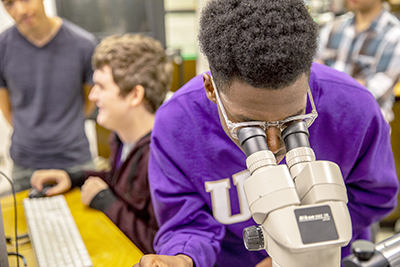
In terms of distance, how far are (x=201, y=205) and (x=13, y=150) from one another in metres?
1.35

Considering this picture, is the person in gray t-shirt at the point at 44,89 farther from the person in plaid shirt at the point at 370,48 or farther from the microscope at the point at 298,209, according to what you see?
the microscope at the point at 298,209

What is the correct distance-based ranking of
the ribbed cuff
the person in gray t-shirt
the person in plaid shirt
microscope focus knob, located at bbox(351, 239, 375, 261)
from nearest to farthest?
1. microscope focus knob, located at bbox(351, 239, 375, 261)
2. the ribbed cuff
3. the person in gray t-shirt
4. the person in plaid shirt

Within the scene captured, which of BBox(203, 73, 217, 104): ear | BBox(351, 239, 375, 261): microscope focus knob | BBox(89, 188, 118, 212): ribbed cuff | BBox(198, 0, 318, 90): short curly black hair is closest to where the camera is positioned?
BBox(351, 239, 375, 261): microscope focus knob

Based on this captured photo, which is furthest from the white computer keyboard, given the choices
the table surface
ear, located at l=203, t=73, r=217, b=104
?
ear, located at l=203, t=73, r=217, b=104

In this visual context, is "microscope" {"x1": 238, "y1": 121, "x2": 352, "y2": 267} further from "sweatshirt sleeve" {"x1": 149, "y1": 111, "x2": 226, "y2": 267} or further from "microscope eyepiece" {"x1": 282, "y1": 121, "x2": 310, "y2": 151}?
"sweatshirt sleeve" {"x1": 149, "y1": 111, "x2": 226, "y2": 267}

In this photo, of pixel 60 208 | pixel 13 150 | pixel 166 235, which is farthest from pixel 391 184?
pixel 13 150

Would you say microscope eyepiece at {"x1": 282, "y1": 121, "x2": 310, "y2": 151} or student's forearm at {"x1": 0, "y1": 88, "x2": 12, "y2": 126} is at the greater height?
microscope eyepiece at {"x1": 282, "y1": 121, "x2": 310, "y2": 151}

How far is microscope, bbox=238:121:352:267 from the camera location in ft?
1.72

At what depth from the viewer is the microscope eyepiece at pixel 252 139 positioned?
0.63 metres

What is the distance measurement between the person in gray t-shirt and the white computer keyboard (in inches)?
17.2

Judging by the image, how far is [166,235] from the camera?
0.89 metres

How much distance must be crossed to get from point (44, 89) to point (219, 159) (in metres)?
1.23

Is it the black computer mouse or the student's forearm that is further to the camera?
the student's forearm

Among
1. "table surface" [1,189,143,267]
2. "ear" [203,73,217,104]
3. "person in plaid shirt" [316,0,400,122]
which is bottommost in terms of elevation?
"table surface" [1,189,143,267]
